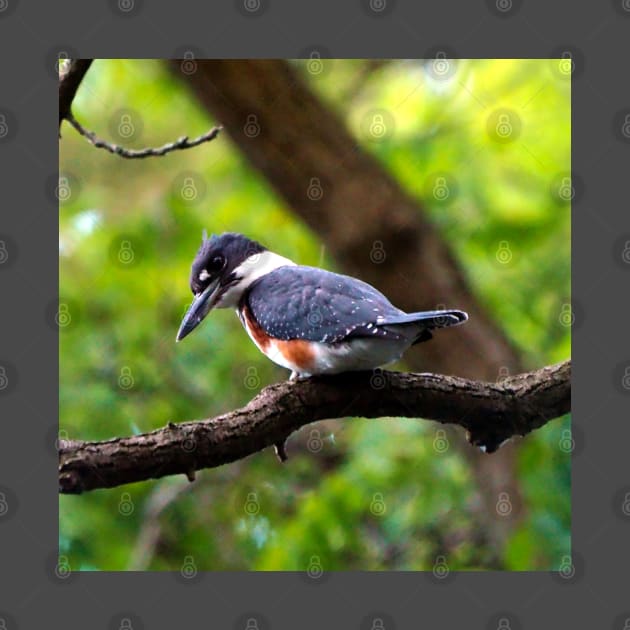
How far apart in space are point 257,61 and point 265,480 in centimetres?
238

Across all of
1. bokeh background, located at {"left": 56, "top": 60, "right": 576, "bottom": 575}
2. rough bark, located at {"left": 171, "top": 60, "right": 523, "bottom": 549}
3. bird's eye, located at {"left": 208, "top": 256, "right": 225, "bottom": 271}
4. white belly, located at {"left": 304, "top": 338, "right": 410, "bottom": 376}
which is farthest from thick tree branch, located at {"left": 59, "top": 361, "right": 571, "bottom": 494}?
rough bark, located at {"left": 171, "top": 60, "right": 523, "bottom": 549}

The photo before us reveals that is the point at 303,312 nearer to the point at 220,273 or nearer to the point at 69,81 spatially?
the point at 220,273

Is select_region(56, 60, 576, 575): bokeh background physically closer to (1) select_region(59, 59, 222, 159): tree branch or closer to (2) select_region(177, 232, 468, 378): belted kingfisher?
(2) select_region(177, 232, 468, 378): belted kingfisher

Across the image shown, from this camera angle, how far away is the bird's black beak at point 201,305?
3.55 m

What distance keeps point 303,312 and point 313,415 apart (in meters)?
0.37

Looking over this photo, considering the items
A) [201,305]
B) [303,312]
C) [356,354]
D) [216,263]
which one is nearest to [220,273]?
[216,263]

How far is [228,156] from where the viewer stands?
246 inches

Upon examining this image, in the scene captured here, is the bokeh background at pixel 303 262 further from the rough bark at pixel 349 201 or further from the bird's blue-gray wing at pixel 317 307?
the bird's blue-gray wing at pixel 317 307

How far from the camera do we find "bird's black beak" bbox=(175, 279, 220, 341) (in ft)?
11.6

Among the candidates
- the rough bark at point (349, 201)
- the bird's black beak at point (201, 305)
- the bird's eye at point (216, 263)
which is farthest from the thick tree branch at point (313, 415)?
the rough bark at point (349, 201)

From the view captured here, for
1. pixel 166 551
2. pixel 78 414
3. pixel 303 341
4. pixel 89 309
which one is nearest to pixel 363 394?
pixel 303 341

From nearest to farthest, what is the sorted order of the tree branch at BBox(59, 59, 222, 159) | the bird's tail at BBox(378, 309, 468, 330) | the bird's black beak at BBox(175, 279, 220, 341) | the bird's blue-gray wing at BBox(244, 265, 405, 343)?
the bird's tail at BBox(378, 309, 468, 330), the tree branch at BBox(59, 59, 222, 159), the bird's blue-gray wing at BBox(244, 265, 405, 343), the bird's black beak at BBox(175, 279, 220, 341)

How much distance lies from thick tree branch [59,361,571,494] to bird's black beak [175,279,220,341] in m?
0.48

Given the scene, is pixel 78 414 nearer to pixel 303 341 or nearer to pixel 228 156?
pixel 303 341
